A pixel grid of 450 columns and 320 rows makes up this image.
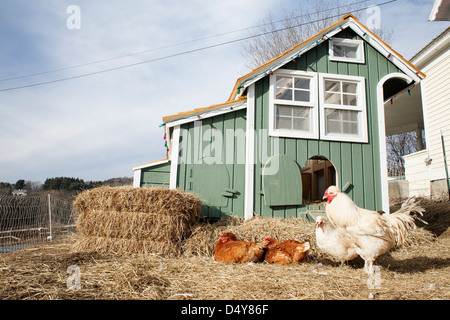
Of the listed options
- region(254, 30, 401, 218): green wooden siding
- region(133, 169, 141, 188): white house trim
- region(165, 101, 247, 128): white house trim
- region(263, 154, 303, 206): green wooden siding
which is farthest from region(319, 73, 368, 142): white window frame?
region(133, 169, 141, 188): white house trim

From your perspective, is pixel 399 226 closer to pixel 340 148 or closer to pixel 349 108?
pixel 340 148

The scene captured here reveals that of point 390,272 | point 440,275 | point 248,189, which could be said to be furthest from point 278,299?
point 248,189

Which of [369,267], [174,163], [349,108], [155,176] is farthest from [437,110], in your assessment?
[155,176]

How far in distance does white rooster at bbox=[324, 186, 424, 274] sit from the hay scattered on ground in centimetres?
256

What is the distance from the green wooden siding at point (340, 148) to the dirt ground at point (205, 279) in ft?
6.14

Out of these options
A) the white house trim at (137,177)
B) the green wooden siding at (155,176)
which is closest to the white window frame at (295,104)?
the green wooden siding at (155,176)

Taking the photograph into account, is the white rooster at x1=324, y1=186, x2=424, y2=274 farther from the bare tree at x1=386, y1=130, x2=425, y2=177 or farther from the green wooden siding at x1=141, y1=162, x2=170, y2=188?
the bare tree at x1=386, y1=130, x2=425, y2=177

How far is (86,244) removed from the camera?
191 inches

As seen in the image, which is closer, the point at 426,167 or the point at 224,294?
the point at 224,294

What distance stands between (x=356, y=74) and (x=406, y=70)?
1.22 metres

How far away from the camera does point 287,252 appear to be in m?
4.30

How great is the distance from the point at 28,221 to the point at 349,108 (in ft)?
29.2

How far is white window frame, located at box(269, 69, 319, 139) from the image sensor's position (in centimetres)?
634

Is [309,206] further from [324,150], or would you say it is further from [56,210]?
[56,210]
